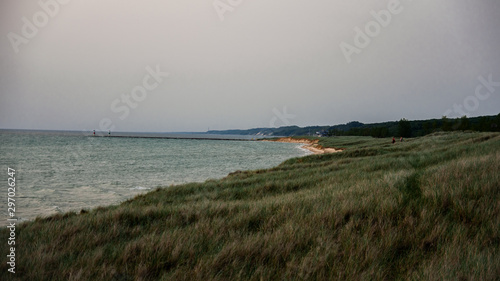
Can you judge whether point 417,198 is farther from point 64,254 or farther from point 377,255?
point 64,254

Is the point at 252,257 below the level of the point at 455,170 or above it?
below

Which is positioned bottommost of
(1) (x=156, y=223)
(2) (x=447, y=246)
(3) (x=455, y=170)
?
(1) (x=156, y=223)

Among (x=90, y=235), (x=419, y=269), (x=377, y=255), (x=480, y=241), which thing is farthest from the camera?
(x=90, y=235)

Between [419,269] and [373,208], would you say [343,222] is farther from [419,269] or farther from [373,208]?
[419,269]

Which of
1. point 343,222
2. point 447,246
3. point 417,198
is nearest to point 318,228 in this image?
point 343,222

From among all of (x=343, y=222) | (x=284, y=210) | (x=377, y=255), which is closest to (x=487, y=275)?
(x=377, y=255)

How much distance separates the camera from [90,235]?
4.59 meters

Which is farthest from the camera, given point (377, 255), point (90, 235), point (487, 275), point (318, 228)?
point (90, 235)

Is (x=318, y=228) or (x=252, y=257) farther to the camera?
(x=318, y=228)

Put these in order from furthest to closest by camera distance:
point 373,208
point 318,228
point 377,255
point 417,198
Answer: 1. point 417,198
2. point 373,208
3. point 318,228
4. point 377,255

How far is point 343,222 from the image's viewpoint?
4.55 metres

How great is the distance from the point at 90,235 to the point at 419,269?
5032 mm

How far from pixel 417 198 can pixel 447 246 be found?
6.48 feet

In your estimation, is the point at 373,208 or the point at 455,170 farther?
the point at 455,170
